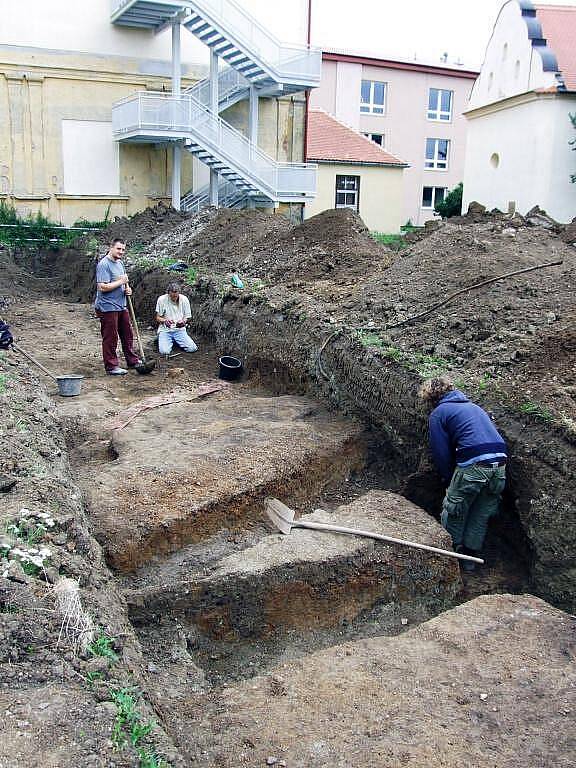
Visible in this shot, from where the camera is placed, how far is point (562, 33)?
86.4 feet

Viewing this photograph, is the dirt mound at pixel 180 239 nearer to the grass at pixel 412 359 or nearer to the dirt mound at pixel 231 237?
the dirt mound at pixel 231 237

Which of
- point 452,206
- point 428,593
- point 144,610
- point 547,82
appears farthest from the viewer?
point 452,206

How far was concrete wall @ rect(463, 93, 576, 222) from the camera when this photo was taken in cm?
2392

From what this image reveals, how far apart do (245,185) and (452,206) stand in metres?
14.4

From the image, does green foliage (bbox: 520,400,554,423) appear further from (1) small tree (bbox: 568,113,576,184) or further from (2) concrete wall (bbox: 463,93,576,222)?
(1) small tree (bbox: 568,113,576,184)

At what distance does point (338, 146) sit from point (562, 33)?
9.65 metres

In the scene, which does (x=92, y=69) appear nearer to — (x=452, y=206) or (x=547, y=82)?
(x=547, y=82)

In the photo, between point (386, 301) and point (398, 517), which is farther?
point (386, 301)

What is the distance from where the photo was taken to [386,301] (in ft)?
29.5

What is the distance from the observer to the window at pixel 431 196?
38.4 metres

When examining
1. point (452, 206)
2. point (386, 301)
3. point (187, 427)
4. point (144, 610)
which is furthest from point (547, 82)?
point (144, 610)

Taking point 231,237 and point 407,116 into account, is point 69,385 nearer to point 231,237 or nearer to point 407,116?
point 231,237

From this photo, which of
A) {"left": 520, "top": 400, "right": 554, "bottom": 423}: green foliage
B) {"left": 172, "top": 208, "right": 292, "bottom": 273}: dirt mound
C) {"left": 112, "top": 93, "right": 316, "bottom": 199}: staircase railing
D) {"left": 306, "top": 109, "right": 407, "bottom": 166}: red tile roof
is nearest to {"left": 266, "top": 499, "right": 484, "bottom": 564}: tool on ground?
{"left": 520, "top": 400, "right": 554, "bottom": 423}: green foliage

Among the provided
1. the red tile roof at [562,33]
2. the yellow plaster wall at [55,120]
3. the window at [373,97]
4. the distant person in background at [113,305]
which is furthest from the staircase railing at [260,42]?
the window at [373,97]
